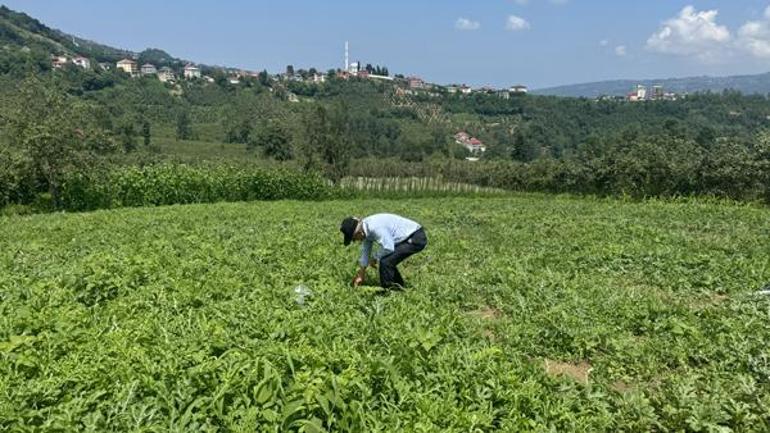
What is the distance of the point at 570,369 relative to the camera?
604 cm

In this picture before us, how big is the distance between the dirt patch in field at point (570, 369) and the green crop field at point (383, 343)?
0.03m

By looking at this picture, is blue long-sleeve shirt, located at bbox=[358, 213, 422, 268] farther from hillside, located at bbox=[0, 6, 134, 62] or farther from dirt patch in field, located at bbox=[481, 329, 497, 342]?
hillside, located at bbox=[0, 6, 134, 62]

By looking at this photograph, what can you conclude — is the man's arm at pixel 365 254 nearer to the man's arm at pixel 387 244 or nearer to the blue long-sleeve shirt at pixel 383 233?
the blue long-sleeve shirt at pixel 383 233

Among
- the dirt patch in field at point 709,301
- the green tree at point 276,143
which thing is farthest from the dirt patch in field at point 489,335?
the green tree at point 276,143

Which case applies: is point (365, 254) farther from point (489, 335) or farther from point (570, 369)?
point (570, 369)

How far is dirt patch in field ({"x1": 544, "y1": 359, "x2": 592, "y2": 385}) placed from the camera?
574 centimetres

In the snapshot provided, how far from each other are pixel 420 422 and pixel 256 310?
9.51ft

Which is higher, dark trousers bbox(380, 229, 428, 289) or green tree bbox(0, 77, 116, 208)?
green tree bbox(0, 77, 116, 208)

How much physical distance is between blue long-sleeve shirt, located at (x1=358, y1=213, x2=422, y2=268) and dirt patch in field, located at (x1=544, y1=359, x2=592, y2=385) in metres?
3.14

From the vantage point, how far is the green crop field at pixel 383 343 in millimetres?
4086

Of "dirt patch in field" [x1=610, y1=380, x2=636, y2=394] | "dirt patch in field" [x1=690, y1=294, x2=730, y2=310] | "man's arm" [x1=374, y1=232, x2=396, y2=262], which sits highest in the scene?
"man's arm" [x1=374, y1=232, x2=396, y2=262]

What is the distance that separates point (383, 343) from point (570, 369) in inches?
82.8

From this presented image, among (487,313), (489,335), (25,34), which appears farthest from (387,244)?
(25,34)

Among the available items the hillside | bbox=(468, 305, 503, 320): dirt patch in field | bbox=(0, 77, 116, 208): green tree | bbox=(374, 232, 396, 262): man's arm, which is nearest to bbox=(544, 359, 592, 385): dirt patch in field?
bbox=(468, 305, 503, 320): dirt patch in field
